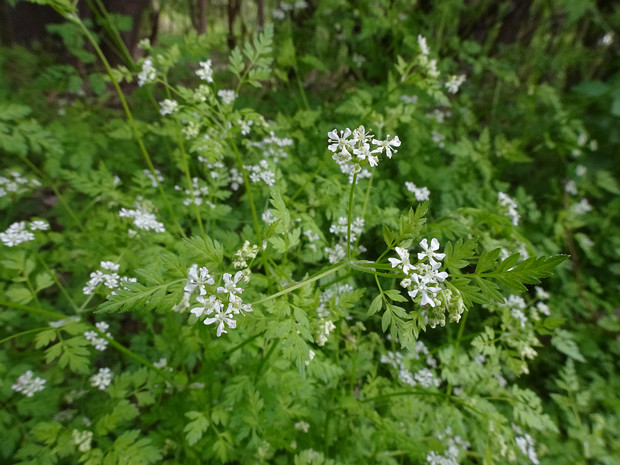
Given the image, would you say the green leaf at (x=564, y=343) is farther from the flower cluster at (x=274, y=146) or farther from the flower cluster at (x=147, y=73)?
the flower cluster at (x=147, y=73)

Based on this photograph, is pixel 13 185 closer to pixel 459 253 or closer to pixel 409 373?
pixel 459 253

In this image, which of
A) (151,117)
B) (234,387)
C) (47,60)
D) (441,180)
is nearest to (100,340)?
(234,387)

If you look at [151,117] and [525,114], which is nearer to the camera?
[151,117]

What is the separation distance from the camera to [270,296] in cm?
144

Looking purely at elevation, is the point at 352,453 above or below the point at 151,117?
below

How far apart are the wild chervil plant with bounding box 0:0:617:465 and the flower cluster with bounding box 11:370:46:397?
1cm

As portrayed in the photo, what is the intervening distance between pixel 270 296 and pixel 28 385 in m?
1.98

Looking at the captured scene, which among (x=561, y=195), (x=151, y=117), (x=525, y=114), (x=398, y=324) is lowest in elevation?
(x=398, y=324)

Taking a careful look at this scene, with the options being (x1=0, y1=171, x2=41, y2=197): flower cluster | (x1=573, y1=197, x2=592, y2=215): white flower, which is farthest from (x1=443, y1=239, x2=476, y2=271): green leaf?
(x1=573, y1=197, x2=592, y2=215): white flower

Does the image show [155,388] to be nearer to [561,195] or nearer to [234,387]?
[234,387]

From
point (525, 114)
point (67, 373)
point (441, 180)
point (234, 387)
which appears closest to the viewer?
point (234, 387)

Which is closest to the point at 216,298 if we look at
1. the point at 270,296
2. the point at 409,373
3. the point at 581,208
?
the point at 270,296

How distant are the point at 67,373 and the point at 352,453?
2257 millimetres

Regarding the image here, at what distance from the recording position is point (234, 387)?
202cm
